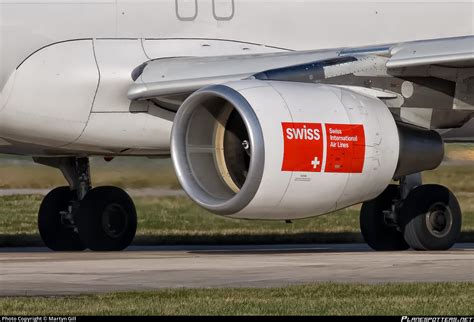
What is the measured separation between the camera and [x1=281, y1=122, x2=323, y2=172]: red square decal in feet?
38.8

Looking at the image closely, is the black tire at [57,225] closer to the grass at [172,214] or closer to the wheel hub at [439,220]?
the grass at [172,214]

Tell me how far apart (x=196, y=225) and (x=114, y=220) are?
5166mm

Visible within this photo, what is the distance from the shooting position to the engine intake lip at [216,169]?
11.8 metres

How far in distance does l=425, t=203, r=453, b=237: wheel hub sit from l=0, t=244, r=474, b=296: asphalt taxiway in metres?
0.51

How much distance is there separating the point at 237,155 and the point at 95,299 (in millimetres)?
3420

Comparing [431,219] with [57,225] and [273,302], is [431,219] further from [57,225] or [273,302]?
[273,302]

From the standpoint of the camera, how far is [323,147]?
1200cm

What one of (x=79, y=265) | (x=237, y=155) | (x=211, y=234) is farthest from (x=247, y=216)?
(x=211, y=234)

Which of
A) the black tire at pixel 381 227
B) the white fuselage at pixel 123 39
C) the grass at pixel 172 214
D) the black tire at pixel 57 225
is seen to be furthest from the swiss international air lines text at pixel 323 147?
the grass at pixel 172 214

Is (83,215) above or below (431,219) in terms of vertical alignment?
above

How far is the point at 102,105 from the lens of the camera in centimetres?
1448

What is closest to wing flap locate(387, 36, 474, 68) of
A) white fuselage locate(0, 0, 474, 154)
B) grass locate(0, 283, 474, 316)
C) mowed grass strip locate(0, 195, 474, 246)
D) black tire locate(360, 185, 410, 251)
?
white fuselage locate(0, 0, 474, 154)

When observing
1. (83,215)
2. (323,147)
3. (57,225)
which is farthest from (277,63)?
(57,225)

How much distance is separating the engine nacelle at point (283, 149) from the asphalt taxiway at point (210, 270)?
0.60m
